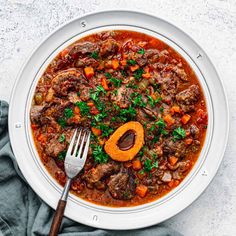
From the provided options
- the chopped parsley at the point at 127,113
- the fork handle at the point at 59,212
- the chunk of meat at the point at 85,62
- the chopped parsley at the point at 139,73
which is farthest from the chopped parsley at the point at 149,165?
the chunk of meat at the point at 85,62

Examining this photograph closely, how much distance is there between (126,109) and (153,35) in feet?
3.69

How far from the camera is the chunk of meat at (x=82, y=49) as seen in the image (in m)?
5.57

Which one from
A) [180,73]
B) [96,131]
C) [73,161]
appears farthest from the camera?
[180,73]

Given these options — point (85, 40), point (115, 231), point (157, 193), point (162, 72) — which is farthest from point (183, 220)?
point (85, 40)

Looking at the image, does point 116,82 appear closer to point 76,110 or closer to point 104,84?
point 104,84

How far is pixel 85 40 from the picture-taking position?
18.6 ft

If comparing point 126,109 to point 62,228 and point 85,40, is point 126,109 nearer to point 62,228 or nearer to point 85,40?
point 85,40

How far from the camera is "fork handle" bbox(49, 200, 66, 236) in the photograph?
5.23m

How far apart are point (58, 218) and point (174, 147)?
1.81 m

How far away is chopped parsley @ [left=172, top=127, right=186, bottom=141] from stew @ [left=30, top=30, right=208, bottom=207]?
1 centimetres

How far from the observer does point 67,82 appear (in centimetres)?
554

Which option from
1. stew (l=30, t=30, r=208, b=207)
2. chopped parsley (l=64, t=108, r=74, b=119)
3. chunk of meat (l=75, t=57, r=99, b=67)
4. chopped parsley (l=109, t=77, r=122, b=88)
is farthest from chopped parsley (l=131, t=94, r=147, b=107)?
chopped parsley (l=64, t=108, r=74, b=119)

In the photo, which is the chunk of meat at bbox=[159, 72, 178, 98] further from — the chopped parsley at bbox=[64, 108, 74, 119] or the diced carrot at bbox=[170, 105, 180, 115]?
the chopped parsley at bbox=[64, 108, 74, 119]

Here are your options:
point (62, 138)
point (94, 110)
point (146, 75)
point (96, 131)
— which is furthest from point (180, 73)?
point (62, 138)
